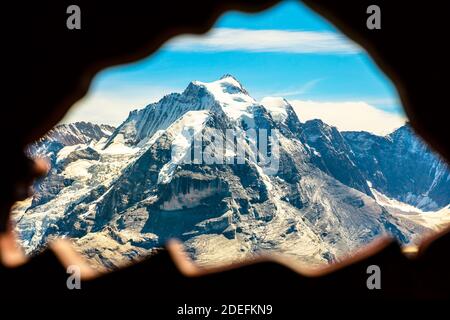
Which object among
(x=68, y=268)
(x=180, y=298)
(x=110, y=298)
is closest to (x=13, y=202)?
(x=68, y=268)

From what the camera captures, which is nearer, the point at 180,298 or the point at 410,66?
the point at 410,66

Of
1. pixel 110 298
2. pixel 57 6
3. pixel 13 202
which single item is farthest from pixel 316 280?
pixel 57 6

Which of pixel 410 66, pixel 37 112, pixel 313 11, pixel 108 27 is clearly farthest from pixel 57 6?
pixel 410 66

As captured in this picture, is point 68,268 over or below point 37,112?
below

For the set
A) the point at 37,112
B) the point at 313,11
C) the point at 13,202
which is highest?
the point at 313,11

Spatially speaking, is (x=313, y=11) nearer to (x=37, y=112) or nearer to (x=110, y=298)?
(x=37, y=112)

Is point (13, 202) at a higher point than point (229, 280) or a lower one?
higher

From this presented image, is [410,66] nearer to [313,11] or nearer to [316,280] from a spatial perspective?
[313,11]
